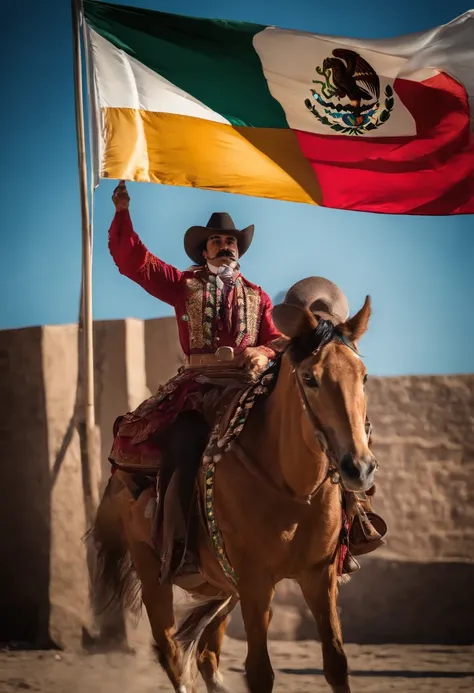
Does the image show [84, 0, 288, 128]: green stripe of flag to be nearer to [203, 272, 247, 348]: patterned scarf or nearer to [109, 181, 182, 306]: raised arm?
[109, 181, 182, 306]: raised arm

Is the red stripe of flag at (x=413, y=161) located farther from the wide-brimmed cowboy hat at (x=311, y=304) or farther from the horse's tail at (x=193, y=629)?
the horse's tail at (x=193, y=629)

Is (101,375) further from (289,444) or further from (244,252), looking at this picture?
(289,444)

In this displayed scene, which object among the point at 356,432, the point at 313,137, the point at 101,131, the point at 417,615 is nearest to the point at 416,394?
the point at 417,615

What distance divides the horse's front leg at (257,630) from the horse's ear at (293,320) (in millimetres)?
1350

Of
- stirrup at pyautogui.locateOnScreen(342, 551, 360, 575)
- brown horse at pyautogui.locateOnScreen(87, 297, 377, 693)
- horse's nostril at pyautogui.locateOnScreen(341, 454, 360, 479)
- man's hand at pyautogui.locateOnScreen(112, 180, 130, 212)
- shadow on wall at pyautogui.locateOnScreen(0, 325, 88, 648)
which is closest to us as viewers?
horse's nostril at pyautogui.locateOnScreen(341, 454, 360, 479)

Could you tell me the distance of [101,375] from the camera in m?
10.3

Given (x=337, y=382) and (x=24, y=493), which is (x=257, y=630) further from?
(x=24, y=493)

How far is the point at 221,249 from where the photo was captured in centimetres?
693

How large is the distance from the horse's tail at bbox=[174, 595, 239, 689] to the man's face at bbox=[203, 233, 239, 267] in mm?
2294

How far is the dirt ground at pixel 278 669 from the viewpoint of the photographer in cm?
813

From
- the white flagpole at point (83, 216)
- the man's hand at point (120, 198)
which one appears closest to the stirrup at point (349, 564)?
the man's hand at point (120, 198)

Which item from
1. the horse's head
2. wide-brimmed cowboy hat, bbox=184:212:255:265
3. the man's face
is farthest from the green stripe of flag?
the horse's head

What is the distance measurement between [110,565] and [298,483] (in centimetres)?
286

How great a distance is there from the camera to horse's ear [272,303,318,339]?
5234 millimetres
